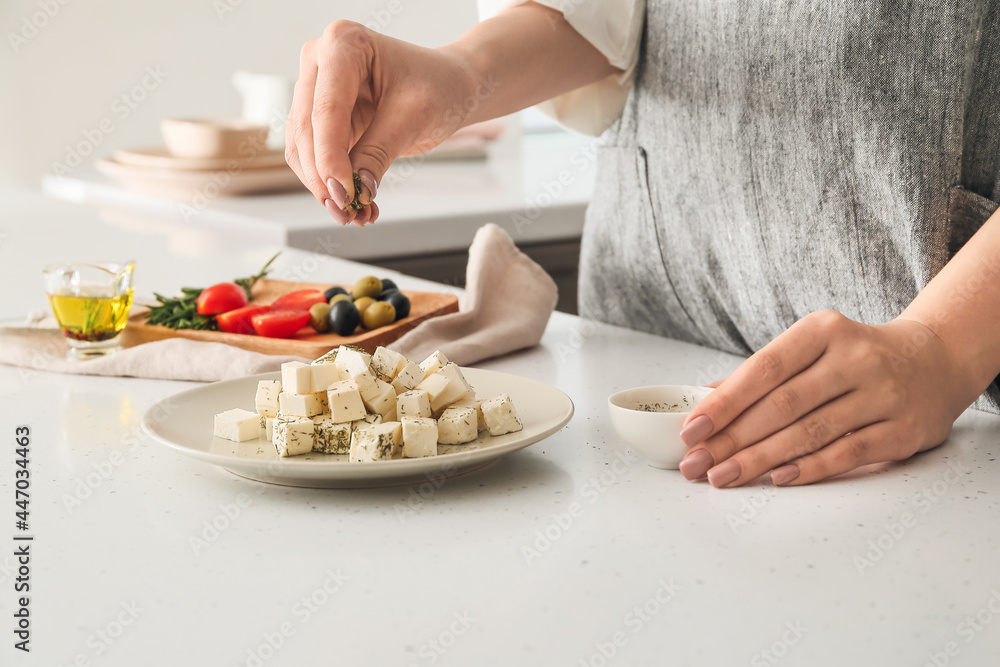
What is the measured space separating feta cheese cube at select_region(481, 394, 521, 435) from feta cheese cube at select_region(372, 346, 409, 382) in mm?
80

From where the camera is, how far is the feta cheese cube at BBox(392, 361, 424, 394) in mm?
801

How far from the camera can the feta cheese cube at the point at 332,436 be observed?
746mm

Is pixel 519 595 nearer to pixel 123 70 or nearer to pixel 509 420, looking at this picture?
pixel 509 420

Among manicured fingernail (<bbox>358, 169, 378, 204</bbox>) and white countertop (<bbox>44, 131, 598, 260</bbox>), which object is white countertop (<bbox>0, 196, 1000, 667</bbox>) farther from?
white countertop (<bbox>44, 131, 598, 260</bbox>)

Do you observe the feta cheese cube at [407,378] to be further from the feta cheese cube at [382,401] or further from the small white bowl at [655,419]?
the small white bowl at [655,419]

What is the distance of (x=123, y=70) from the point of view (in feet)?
10.4

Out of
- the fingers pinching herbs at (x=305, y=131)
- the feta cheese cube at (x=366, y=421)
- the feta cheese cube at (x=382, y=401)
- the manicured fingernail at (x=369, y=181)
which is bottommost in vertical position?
the feta cheese cube at (x=366, y=421)

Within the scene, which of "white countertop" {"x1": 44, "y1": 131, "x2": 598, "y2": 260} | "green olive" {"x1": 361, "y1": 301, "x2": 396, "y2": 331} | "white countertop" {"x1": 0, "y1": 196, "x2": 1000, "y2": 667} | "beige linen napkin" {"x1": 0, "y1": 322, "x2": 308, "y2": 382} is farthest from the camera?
"white countertop" {"x1": 44, "y1": 131, "x2": 598, "y2": 260}

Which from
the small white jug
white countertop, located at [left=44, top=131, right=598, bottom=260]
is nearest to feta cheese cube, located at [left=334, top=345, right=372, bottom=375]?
white countertop, located at [left=44, top=131, right=598, bottom=260]

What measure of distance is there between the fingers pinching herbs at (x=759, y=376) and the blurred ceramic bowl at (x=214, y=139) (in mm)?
1986

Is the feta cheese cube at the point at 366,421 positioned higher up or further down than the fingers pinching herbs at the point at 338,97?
further down

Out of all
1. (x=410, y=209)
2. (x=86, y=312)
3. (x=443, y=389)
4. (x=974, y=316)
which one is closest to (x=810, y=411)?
(x=974, y=316)

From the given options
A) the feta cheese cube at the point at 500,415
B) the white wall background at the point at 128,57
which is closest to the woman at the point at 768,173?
the feta cheese cube at the point at 500,415

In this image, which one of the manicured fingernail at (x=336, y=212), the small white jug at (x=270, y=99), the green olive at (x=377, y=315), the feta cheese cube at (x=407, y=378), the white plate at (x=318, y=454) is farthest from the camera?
the small white jug at (x=270, y=99)
